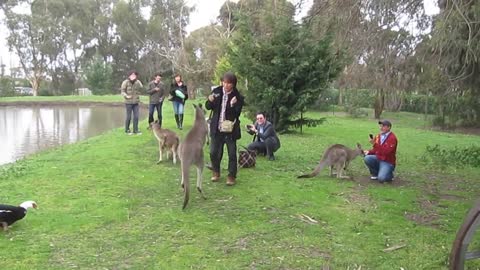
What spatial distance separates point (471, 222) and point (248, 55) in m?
12.4

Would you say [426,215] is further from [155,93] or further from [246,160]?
[155,93]

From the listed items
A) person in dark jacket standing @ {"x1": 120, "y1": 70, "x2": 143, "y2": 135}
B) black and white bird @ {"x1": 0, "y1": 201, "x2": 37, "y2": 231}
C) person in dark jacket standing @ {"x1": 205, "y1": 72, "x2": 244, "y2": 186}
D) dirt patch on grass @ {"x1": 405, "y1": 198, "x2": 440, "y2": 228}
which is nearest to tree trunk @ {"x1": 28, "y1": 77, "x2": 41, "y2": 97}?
person in dark jacket standing @ {"x1": 120, "y1": 70, "x2": 143, "y2": 135}

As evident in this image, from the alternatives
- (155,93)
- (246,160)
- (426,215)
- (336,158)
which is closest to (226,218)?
(426,215)

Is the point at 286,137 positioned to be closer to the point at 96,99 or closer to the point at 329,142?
the point at 329,142

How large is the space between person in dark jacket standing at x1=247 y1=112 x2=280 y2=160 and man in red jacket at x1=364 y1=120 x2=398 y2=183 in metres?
2.27

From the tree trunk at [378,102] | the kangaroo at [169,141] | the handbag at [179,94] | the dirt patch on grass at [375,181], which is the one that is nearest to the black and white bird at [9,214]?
the kangaroo at [169,141]

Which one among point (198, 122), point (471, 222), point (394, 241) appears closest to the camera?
point (471, 222)

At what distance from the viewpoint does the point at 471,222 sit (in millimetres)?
3053

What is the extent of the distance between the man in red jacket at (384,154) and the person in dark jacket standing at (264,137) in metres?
2.27

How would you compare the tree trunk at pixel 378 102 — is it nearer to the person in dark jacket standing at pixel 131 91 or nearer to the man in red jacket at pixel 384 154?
the person in dark jacket standing at pixel 131 91

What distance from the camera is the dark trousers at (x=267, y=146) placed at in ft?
33.6

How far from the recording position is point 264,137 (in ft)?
33.5

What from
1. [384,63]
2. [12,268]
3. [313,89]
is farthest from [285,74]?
[12,268]

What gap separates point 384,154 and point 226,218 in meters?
3.45
